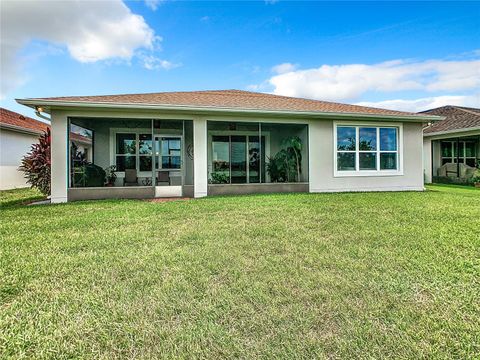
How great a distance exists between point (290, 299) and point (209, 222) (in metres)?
3.41

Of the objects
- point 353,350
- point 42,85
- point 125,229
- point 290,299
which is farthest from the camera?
point 42,85

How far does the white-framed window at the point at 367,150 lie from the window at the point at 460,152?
895 centimetres

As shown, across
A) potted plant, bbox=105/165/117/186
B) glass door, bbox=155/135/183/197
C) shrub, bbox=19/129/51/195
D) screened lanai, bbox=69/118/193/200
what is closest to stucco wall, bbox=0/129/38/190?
screened lanai, bbox=69/118/193/200

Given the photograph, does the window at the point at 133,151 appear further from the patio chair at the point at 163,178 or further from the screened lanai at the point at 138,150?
the patio chair at the point at 163,178

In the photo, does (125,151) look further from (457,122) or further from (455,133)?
(457,122)

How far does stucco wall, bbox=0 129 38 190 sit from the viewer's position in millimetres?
13789

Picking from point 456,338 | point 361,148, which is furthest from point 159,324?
point 361,148

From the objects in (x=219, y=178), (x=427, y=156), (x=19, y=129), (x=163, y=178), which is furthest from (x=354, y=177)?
(x=19, y=129)

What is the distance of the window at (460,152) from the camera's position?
17734 mm

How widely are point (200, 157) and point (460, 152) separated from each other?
57.0ft

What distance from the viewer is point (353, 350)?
2035 millimetres

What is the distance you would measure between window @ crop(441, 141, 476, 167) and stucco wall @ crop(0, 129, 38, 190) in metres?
25.1

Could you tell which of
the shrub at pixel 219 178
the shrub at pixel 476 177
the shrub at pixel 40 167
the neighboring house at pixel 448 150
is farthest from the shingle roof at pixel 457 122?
the shrub at pixel 40 167

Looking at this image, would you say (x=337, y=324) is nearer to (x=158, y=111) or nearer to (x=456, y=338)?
(x=456, y=338)
